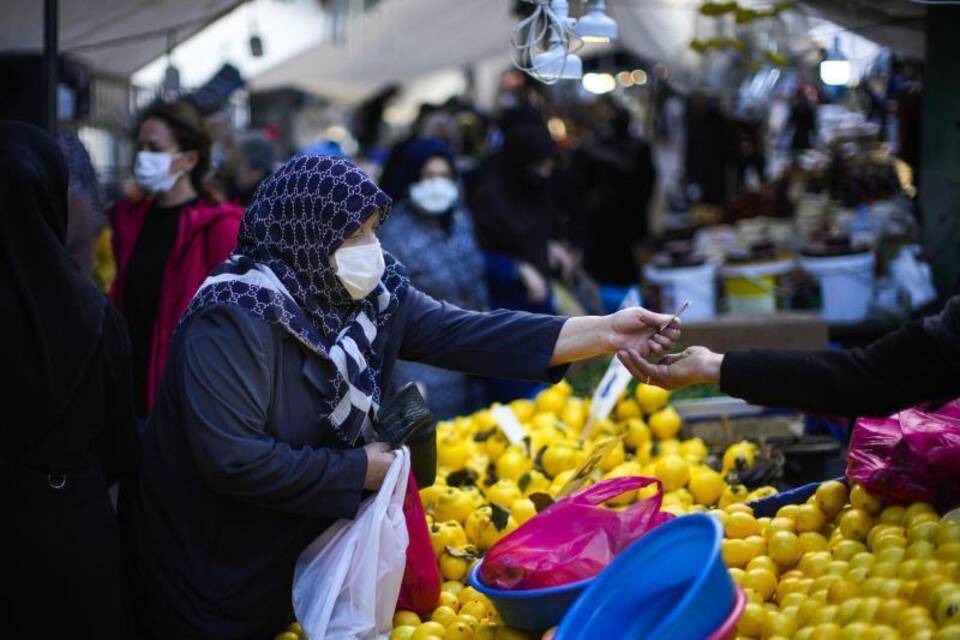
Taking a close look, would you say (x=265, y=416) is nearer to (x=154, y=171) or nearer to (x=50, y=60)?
(x=50, y=60)

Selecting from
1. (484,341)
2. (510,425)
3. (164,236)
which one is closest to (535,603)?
(484,341)

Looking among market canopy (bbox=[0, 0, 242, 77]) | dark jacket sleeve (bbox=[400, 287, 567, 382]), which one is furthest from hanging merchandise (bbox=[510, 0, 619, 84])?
market canopy (bbox=[0, 0, 242, 77])

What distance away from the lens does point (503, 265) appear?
7191mm

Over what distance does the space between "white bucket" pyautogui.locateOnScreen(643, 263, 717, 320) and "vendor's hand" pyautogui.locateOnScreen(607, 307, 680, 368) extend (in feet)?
12.4

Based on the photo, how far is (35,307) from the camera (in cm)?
264

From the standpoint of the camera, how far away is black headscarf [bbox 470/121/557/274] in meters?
7.35

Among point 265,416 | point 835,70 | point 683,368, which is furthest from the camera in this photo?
point 835,70

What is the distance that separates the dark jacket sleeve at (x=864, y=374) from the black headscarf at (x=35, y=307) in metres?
1.45

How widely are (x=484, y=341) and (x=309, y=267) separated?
0.58 m

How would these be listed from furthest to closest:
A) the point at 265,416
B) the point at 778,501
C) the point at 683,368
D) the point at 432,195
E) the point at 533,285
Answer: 1. the point at 533,285
2. the point at 432,195
3. the point at 778,501
4. the point at 683,368
5. the point at 265,416

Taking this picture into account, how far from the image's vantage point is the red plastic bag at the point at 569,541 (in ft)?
8.23

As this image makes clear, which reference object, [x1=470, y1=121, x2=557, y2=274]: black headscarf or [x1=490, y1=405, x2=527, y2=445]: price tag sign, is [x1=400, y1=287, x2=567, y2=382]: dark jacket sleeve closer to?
[x1=490, y1=405, x2=527, y2=445]: price tag sign

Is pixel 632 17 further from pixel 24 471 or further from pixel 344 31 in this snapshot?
pixel 24 471

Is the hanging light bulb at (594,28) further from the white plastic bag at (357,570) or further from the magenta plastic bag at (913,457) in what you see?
the white plastic bag at (357,570)
